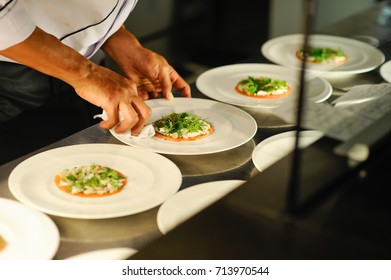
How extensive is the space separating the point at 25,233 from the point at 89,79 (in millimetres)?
683

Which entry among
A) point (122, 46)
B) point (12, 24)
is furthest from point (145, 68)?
point (12, 24)

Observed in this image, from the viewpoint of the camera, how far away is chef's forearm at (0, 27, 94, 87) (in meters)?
1.65

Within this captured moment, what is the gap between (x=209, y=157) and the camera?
5.38ft

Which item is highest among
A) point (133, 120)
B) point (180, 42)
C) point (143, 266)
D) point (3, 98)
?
point (143, 266)

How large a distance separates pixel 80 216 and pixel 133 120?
511mm

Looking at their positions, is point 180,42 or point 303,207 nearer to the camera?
point 303,207

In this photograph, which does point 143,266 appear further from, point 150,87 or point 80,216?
point 150,87

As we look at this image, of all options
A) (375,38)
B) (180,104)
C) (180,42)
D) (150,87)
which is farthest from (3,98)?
(180,42)

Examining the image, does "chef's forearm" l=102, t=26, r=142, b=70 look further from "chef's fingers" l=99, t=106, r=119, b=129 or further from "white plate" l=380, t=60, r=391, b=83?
"white plate" l=380, t=60, r=391, b=83

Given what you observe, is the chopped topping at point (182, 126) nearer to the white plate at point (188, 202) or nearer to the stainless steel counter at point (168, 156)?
the stainless steel counter at point (168, 156)

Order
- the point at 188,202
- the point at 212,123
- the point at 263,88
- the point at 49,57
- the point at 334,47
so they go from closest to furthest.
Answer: the point at 188,202 → the point at 49,57 → the point at 212,123 → the point at 263,88 → the point at 334,47

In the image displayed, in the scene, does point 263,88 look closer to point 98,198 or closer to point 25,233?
point 98,198

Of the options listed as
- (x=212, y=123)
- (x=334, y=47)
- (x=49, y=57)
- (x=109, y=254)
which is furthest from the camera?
(x=334, y=47)

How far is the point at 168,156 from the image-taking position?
1.63 meters
